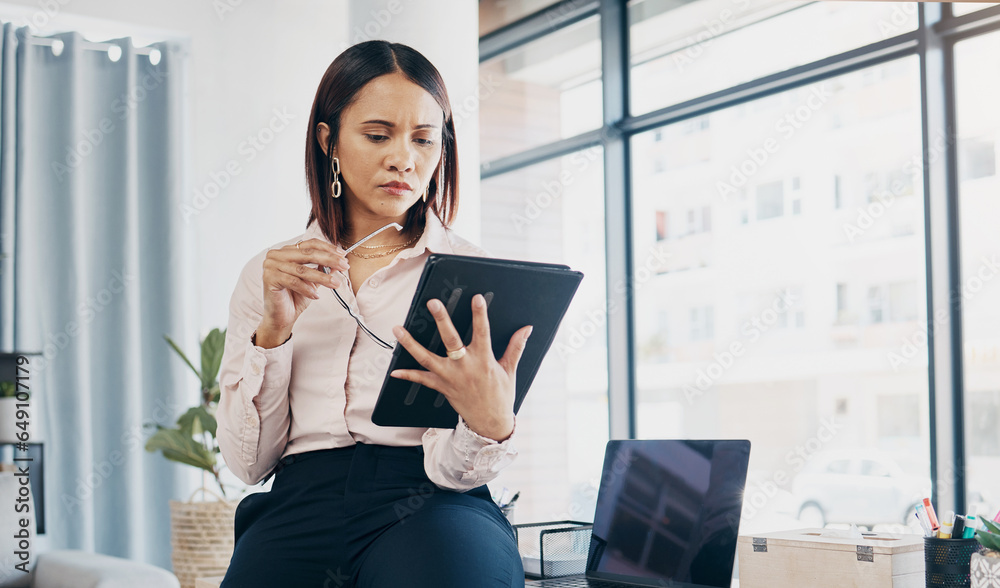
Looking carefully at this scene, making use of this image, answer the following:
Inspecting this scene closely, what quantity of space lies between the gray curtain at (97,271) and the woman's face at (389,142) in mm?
2737

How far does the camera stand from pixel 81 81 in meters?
3.58

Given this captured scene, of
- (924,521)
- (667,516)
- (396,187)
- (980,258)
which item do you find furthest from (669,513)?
(980,258)

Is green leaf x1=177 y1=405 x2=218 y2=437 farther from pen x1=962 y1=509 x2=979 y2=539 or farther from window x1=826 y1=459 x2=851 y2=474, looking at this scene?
pen x1=962 y1=509 x2=979 y2=539

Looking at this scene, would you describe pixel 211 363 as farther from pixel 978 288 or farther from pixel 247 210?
pixel 978 288

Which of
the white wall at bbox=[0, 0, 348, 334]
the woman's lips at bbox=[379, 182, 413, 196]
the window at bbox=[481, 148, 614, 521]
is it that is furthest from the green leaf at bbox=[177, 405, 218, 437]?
the woman's lips at bbox=[379, 182, 413, 196]

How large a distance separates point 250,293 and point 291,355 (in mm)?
129

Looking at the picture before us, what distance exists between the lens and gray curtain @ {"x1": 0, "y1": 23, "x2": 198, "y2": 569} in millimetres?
3433

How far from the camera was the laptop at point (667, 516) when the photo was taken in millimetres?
1342

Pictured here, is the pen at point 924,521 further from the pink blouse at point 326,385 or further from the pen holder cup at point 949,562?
the pink blouse at point 326,385

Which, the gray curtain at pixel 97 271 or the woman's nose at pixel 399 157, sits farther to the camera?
the gray curtain at pixel 97 271

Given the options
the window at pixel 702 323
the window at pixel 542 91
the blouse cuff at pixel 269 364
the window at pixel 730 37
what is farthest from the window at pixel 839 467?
the blouse cuff at pixel 269 364

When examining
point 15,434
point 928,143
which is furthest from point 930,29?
point 15,434

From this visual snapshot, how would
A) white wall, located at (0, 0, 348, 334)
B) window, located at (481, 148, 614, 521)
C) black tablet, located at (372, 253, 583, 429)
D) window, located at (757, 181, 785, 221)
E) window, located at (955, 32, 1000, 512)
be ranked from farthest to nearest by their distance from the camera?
window, located at (481, 148, 614, 521) < white wall, located at (0, 0, 348, 334) < window, located at (757, 181, 785, 221) < window, located at (955, 32, 1000, 512) < black tablet, located at (372, 253, 583, 429)

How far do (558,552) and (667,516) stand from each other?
0.23 m
